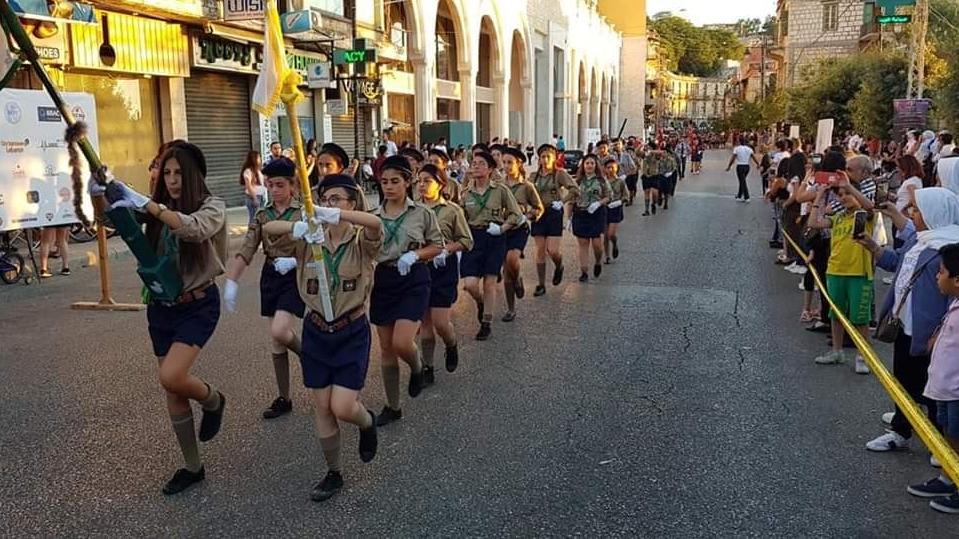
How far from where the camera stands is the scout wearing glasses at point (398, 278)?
215 inches

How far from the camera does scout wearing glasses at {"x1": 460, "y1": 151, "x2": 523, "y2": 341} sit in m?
7.88

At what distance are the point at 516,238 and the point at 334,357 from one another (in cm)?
457

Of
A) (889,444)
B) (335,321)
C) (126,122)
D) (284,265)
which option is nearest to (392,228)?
(284,265)

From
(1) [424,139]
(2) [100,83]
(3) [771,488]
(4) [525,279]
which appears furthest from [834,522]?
(1) [424,139]

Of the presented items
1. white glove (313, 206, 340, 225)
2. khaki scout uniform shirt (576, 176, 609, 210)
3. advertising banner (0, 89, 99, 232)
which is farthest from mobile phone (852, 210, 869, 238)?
advertising banner (0, 89, 99, 232)

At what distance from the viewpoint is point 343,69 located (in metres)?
25.4

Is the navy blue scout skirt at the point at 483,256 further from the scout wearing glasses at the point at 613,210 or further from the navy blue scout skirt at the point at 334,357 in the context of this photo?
the scout wearing glasses at the point at 613,210

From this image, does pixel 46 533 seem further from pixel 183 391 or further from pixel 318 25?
pixel 318 25

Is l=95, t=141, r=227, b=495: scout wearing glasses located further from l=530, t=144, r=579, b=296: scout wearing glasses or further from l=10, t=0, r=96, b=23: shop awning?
l=10, t=0, r=96, b=23: shop awning

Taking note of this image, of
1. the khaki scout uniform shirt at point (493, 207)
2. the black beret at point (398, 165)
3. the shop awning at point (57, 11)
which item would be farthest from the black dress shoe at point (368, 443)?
the shop awning at point (57, 11)

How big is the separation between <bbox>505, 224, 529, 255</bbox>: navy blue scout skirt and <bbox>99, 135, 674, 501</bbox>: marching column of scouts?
0.03m

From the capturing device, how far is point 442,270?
647cm

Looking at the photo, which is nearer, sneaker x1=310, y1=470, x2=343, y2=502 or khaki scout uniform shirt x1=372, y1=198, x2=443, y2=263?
sneaker x1=310, y1=470, x2=343, y2=502

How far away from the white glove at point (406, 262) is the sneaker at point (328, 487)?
1.45 metres
